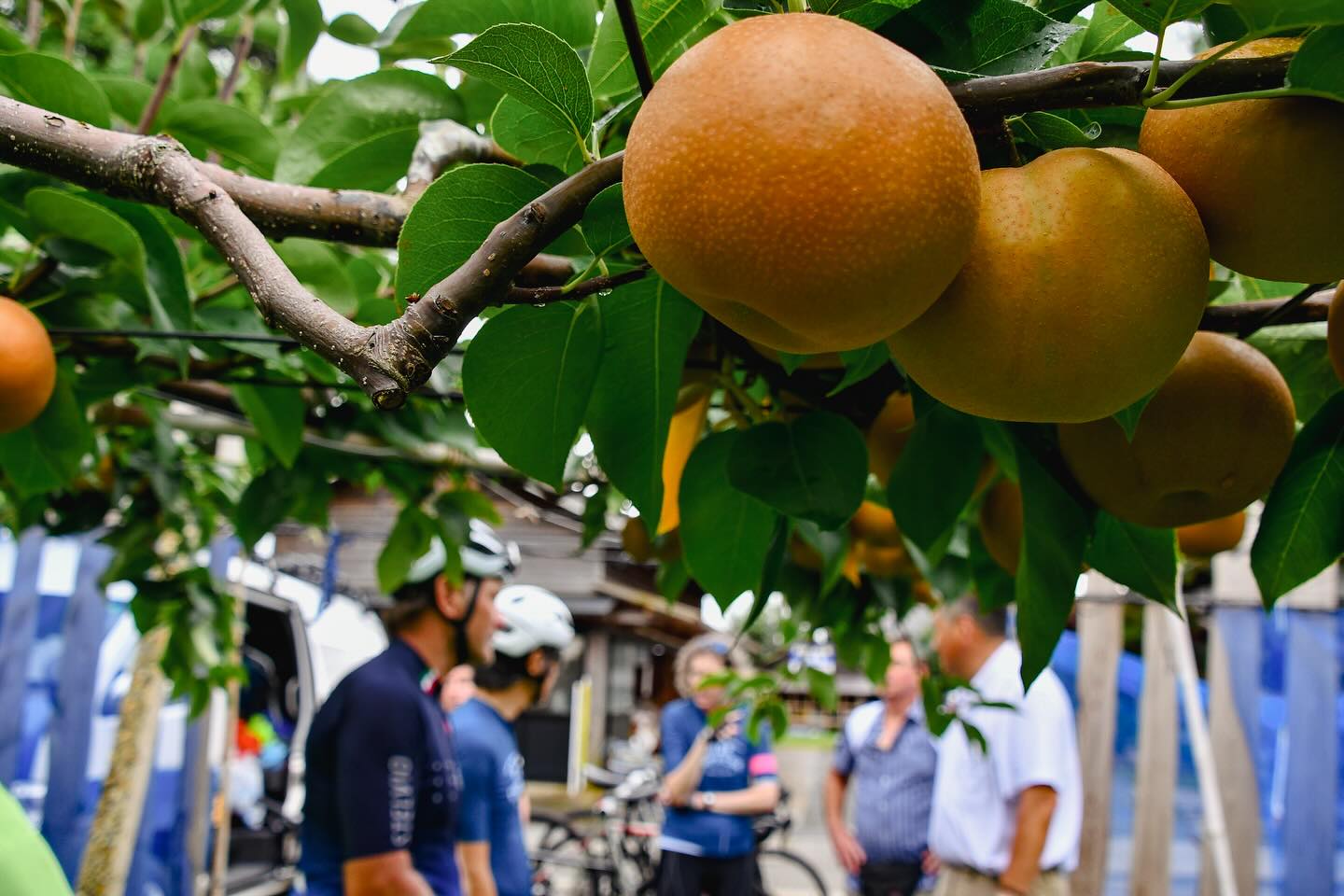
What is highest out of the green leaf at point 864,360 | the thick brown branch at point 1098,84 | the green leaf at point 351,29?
the green leaf at point 351,29

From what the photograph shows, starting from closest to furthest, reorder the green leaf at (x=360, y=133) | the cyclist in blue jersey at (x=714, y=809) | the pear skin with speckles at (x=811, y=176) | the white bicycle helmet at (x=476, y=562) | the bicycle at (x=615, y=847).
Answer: the pear skin with speckles at (x=811, y=176) → the green leaf at (x=360, y=133) → the white bicycle helmet at (x=476, y=562) → the cyclist in blue jersey at (x=714, y=809) → the bicycle at (x=615, y=847)

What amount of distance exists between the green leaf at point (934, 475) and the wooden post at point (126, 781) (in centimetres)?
299

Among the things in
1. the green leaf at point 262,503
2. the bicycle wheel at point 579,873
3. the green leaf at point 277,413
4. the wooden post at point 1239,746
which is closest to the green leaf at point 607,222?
the green leaf at point 277,413

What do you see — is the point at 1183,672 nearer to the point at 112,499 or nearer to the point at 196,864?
the point at 112,499

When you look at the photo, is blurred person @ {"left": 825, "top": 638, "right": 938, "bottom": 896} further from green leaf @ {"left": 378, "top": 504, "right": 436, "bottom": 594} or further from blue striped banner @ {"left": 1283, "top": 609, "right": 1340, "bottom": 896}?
green leaf @ {"left": 378, "top": 504, "right": 436, "bottom": 594}

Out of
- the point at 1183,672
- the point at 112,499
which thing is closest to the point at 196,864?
the point at 112,499

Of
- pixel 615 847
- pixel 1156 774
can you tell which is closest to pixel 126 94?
pixel 1156 774

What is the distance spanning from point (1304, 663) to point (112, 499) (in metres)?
3.38

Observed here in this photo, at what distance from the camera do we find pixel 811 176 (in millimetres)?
384

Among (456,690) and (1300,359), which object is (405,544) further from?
(456,690)

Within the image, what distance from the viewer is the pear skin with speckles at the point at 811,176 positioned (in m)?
0.38

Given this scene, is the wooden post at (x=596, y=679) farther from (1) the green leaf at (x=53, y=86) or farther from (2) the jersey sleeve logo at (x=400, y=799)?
(1) the green leaf at (x=53, y=86)

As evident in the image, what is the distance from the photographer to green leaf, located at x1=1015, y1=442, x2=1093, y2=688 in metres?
0.69

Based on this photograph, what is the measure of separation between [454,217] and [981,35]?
0.93 ft
